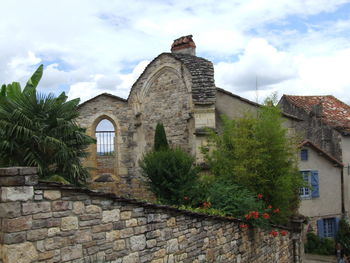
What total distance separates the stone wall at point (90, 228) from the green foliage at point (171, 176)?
1.96 m

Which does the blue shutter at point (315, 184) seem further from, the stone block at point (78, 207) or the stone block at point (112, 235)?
the stone block at point (78, 207)

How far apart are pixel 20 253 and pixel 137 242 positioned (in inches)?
80.1

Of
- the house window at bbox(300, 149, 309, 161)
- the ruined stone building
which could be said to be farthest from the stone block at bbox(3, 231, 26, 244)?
the house window at bbox(300, 149, 309, 161)

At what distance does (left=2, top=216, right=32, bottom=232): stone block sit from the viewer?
435cm

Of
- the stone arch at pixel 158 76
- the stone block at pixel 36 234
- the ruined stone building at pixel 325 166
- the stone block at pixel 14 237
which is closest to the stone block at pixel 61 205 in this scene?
the stone block at pixel 36 234

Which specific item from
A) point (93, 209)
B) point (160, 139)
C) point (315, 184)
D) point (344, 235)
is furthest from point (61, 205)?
point (344, 235)

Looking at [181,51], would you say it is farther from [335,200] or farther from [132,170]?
[335,200]

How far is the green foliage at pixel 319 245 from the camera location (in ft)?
65.1

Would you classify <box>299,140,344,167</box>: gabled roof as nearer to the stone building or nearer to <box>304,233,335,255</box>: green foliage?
<box>304,233,335,255</box>: green foliage

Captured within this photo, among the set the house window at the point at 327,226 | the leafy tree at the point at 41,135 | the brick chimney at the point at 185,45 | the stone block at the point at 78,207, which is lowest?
the house window at the point at 327,226

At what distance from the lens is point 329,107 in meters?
24.2

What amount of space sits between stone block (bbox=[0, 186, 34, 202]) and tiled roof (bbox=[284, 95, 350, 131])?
20634mm

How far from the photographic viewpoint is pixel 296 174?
12.3 meters

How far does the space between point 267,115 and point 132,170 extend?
23.2 ft
